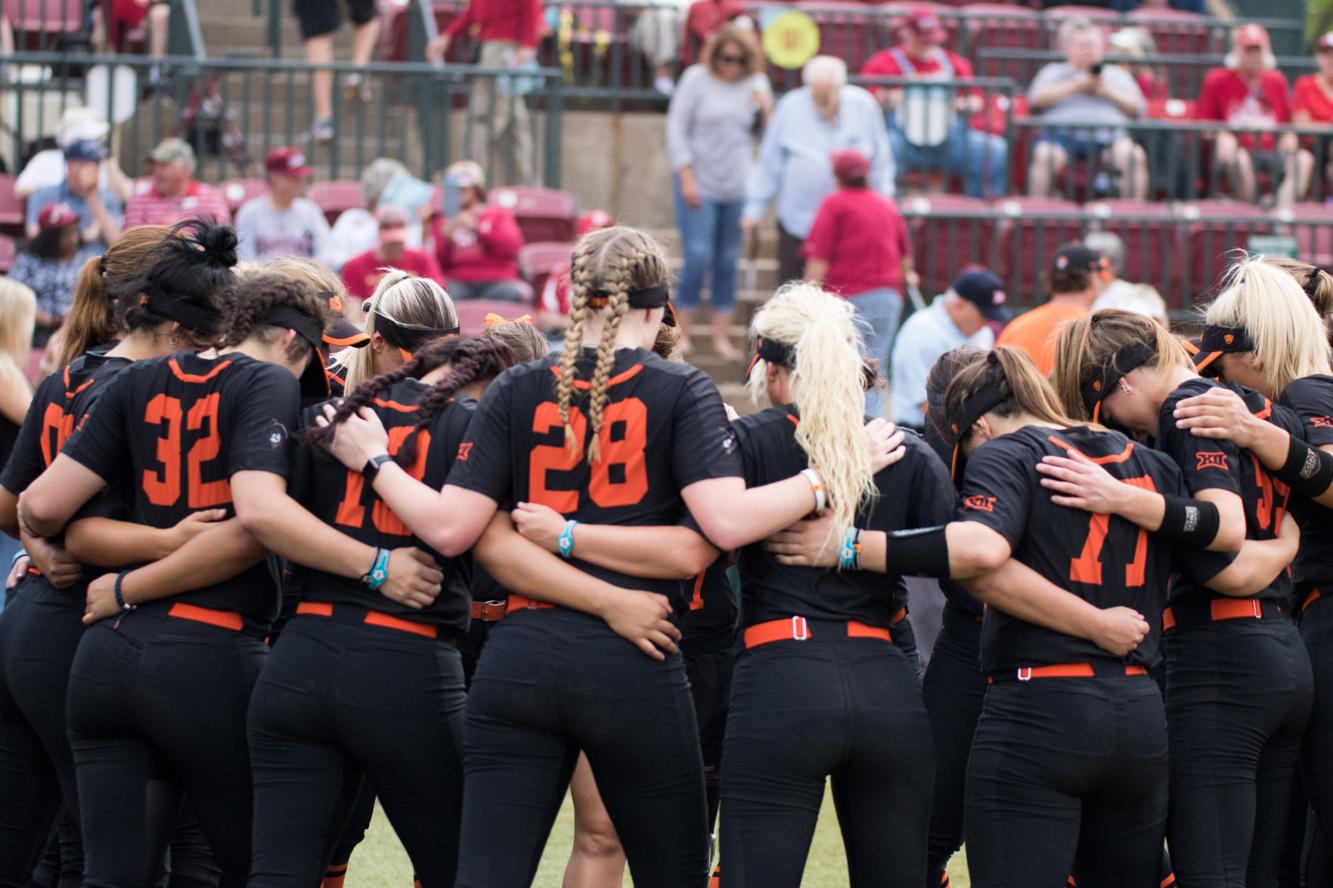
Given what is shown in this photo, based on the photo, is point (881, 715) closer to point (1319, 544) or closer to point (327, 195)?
point (1319, 544)

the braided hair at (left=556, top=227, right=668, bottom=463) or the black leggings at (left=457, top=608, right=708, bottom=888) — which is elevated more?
the braided hair at (left=556, top=227, right=668, bottom=463)

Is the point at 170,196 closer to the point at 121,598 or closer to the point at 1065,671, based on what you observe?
A: the point at 121,598

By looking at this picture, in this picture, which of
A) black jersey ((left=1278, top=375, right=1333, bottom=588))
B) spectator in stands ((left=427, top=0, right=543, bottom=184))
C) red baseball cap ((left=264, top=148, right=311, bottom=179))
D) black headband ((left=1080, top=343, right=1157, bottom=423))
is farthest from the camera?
spectator in stands ((left=427, top=0, right=543, bottom=184))

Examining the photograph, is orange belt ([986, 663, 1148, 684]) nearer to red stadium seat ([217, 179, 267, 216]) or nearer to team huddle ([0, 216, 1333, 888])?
team huddle ([0, 216, 1333, 888])

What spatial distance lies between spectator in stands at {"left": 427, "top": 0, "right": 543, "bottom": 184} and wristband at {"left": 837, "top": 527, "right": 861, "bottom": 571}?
8.44 meters

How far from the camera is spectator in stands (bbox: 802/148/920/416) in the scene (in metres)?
9.59

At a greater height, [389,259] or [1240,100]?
[1240,100]

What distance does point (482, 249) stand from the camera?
1017 centimetres

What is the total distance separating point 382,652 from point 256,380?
682 mm

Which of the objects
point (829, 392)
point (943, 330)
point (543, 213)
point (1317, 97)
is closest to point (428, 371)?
point (829, 392)

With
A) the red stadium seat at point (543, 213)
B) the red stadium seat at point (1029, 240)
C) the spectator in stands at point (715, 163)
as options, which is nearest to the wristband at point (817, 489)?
the spectator in stands at point (715, 163)

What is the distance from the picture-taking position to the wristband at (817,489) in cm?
369

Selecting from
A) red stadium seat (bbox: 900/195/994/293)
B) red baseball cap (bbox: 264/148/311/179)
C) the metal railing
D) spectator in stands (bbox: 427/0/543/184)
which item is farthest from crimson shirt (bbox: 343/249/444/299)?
red stadium seat (bbox: 900/195/994/293)

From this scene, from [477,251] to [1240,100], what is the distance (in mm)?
6402
